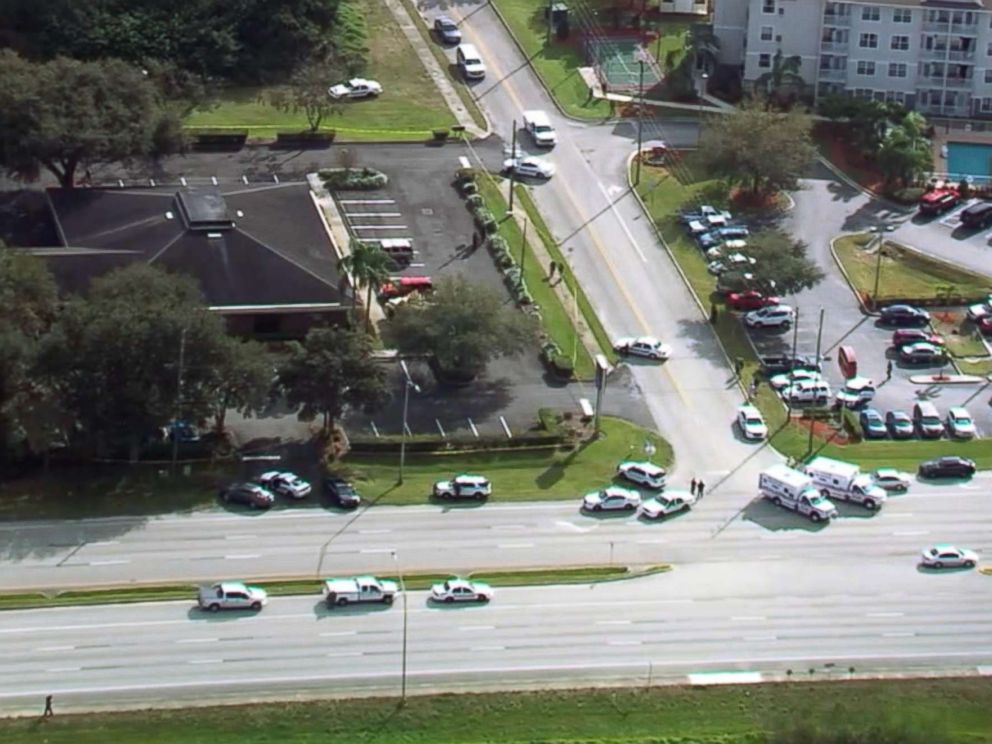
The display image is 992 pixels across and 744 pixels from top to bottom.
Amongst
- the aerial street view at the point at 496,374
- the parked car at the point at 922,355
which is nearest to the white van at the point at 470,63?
the aerial street view at the point at 496,374

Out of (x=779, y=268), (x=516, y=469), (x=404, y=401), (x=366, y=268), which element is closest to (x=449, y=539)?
(x=516, y=469)

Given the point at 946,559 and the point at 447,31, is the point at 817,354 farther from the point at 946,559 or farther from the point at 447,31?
the point at 447,31

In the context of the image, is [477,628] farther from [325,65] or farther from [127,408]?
[325,65]

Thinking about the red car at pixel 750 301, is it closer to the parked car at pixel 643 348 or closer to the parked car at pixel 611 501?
the parked car at pixel 643 348

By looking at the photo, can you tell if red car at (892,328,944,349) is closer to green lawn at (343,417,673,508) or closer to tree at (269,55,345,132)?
green lawn at (343,417,673,508)

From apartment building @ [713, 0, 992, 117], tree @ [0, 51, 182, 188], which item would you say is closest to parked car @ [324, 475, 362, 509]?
tree @ [0, 51, 182, 188]
